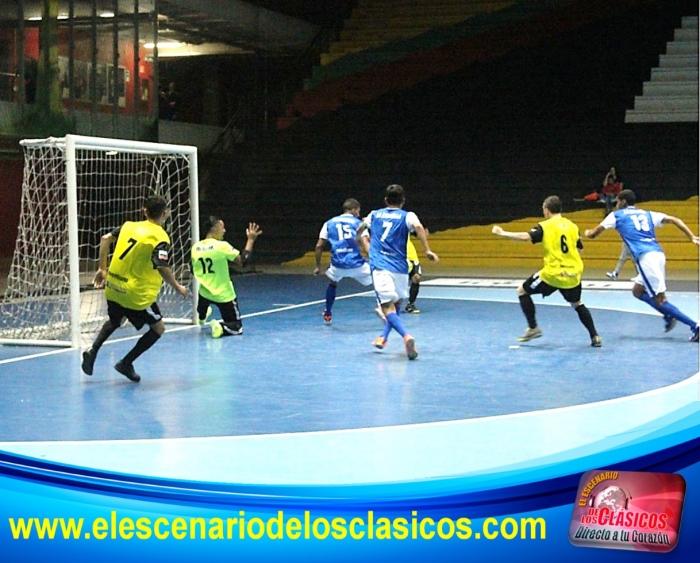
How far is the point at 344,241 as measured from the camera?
14.0 m

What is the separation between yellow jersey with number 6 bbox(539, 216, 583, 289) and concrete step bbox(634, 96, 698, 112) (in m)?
19.3

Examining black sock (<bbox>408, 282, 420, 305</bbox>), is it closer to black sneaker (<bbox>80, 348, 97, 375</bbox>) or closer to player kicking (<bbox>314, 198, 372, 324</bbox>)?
player kicking (<bbox>314, 198, 372, 324</bbox>)

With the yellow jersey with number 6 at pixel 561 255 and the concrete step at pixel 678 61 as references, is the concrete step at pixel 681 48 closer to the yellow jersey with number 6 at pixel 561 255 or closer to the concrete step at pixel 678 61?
the concrete step at pixel 678 61

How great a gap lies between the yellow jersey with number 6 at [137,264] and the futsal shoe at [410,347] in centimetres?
265

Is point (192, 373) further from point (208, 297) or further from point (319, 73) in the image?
point (319, 73)

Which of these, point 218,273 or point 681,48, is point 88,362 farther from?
point 681,48

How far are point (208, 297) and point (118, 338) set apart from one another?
3.86 feet

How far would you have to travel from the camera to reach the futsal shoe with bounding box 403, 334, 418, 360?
10.6 m

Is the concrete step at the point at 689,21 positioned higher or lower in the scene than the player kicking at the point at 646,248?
higher

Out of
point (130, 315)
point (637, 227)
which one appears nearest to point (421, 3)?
point (637, 227)

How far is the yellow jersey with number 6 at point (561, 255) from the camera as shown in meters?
11.6

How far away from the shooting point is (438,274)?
22.2 m

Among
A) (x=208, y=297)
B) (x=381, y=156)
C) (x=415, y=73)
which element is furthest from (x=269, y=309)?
(x=415, y=73)

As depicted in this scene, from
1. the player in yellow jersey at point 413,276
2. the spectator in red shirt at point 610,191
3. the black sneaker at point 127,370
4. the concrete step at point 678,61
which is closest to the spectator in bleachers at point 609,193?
the spectator in red shirt at point 610,191
